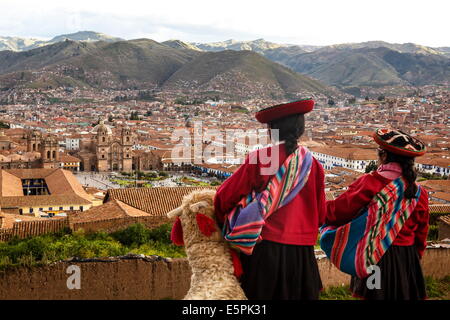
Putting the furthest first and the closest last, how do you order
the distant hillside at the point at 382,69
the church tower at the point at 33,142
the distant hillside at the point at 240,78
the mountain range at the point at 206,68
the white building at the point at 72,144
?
the distant hillside at the point at 382,69, the mountain range at the point at 206,68, the distant hillside at the point at 240,78, the white building at the point at 72,144, the church tower at the point at 33,142

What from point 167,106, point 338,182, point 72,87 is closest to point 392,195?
point 338,182

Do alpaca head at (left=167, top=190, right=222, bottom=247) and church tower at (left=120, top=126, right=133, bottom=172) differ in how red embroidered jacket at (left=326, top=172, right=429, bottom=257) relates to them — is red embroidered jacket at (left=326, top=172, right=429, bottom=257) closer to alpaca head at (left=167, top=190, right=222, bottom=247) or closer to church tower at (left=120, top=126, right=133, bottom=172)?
alpaca head at (left=167, top=190, right=222, bottom=247)

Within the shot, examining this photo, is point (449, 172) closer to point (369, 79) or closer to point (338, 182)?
point (338, 182)

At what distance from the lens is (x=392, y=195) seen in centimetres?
242

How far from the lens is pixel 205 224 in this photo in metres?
2.23

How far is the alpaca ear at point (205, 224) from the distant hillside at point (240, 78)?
335 ft

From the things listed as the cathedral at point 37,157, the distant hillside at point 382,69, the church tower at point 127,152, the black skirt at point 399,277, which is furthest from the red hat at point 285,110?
the distant hillside at point 382,69

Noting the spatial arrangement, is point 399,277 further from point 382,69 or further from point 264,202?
point 382,69

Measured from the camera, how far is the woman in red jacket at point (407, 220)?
7.99 ft

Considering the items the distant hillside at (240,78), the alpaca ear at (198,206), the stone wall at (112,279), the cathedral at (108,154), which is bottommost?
the cathedral at (108,154)

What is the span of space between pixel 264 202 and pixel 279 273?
1.05 feet

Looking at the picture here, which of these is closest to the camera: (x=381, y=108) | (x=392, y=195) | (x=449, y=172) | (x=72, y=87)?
(x=392, y=195)

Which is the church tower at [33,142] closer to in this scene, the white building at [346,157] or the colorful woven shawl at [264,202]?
the white building at [346,157]
